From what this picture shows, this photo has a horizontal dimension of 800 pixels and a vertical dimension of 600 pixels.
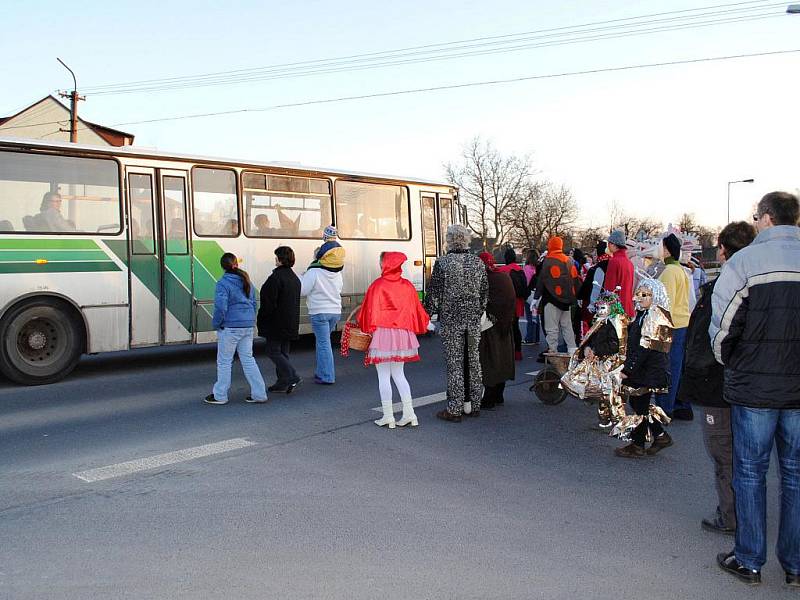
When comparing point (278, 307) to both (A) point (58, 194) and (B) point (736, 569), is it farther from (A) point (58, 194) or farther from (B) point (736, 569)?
(B) point (736, 569)

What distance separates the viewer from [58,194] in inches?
407

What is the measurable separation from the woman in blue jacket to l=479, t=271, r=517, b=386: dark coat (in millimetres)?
2601

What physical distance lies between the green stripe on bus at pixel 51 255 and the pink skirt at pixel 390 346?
17.4ft

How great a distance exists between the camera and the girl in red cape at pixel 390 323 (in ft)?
23.7

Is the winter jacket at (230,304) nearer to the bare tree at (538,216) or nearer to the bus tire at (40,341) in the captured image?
the bus tire at (40,341)

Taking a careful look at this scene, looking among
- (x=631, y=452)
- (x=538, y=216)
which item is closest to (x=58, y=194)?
(x=631, y=452)

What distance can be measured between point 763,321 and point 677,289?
141 inches

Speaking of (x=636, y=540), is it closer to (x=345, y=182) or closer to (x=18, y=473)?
(x=18, y=473)

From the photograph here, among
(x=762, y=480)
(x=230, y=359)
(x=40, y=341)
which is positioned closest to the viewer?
(x=762, y=480)

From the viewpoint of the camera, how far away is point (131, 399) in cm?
897

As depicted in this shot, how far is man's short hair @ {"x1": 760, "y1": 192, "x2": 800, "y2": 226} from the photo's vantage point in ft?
12.7

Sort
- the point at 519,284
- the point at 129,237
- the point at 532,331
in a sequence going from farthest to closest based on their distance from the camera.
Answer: the point at 532,331, the point at 519,284, the point at 129,237

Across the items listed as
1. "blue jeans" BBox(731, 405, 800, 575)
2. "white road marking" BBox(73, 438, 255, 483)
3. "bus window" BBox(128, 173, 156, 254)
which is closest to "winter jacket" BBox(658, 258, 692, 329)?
"blue jeans" BBox(731, 405, 800, 575)

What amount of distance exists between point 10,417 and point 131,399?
4.47 ft
